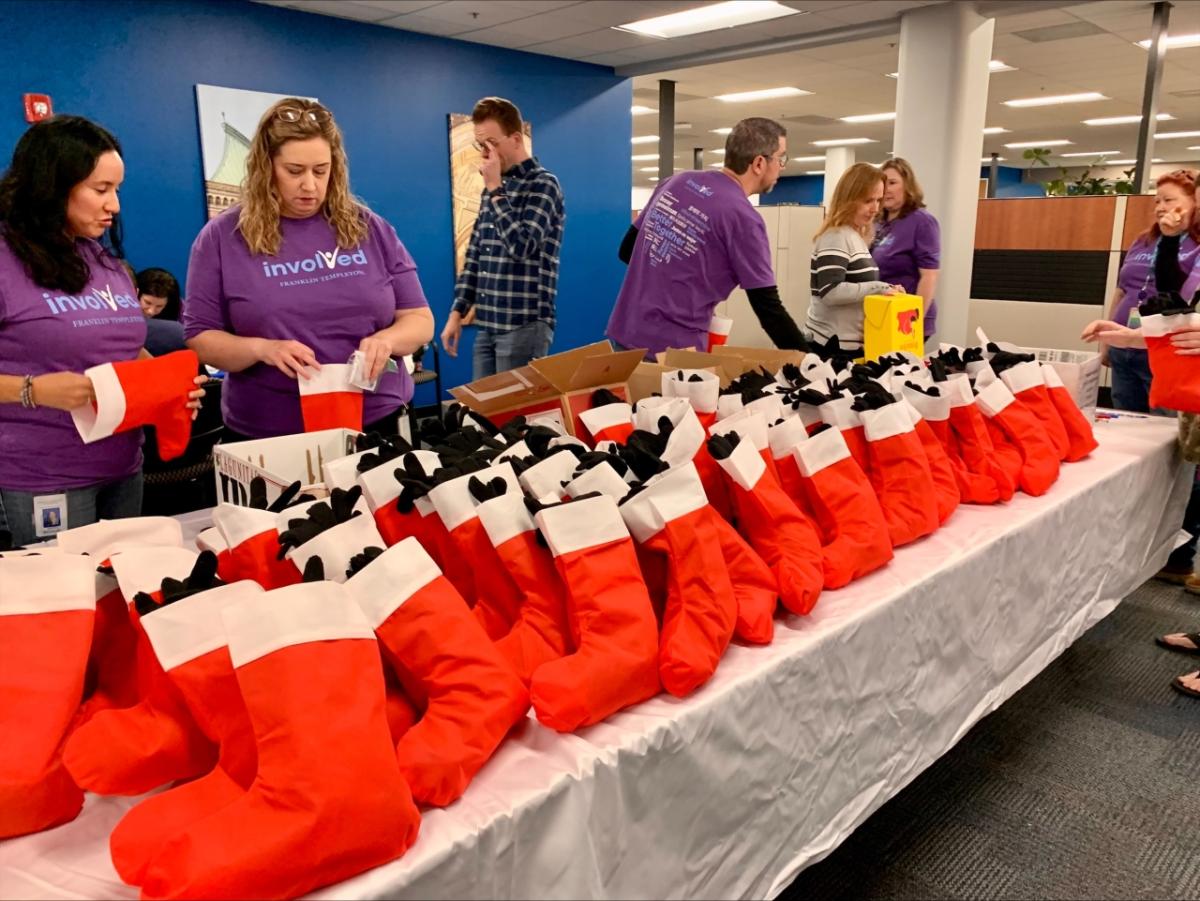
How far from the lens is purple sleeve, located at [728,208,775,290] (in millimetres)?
2619

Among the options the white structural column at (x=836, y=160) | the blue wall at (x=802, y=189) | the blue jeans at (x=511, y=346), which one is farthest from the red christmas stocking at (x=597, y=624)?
the blue wall at (x=802, y=189)

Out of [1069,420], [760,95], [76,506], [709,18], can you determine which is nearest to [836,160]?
[760,95]

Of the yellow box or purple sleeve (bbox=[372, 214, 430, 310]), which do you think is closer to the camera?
purple sleeve (bbox=[372, 214, 430, 310])

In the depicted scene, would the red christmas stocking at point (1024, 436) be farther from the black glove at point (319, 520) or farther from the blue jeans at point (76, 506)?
the blue jeans at point (76, 506)

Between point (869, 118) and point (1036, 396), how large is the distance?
10288 millimetres

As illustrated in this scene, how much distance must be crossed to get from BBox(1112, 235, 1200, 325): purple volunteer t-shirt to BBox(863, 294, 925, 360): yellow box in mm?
858

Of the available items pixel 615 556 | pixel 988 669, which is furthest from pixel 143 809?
pixel 988 669

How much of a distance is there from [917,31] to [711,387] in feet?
16.2

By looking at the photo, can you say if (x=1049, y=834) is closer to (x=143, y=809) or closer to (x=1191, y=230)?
(x=143, y=809)

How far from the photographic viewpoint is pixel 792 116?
432 inches

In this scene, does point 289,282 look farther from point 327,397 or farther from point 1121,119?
point 1121,119

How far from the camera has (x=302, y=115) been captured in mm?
1812

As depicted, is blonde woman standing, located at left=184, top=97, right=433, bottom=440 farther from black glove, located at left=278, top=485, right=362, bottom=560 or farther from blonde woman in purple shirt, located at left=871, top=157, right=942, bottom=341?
blonde woman in purple shirt, located at left=871, top=157, right=942, bottom=341

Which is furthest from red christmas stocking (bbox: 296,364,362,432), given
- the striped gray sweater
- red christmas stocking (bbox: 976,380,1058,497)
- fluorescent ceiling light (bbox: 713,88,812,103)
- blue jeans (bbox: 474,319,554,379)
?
fluorescent ceiling light (bbox: 713,88,812,103)
